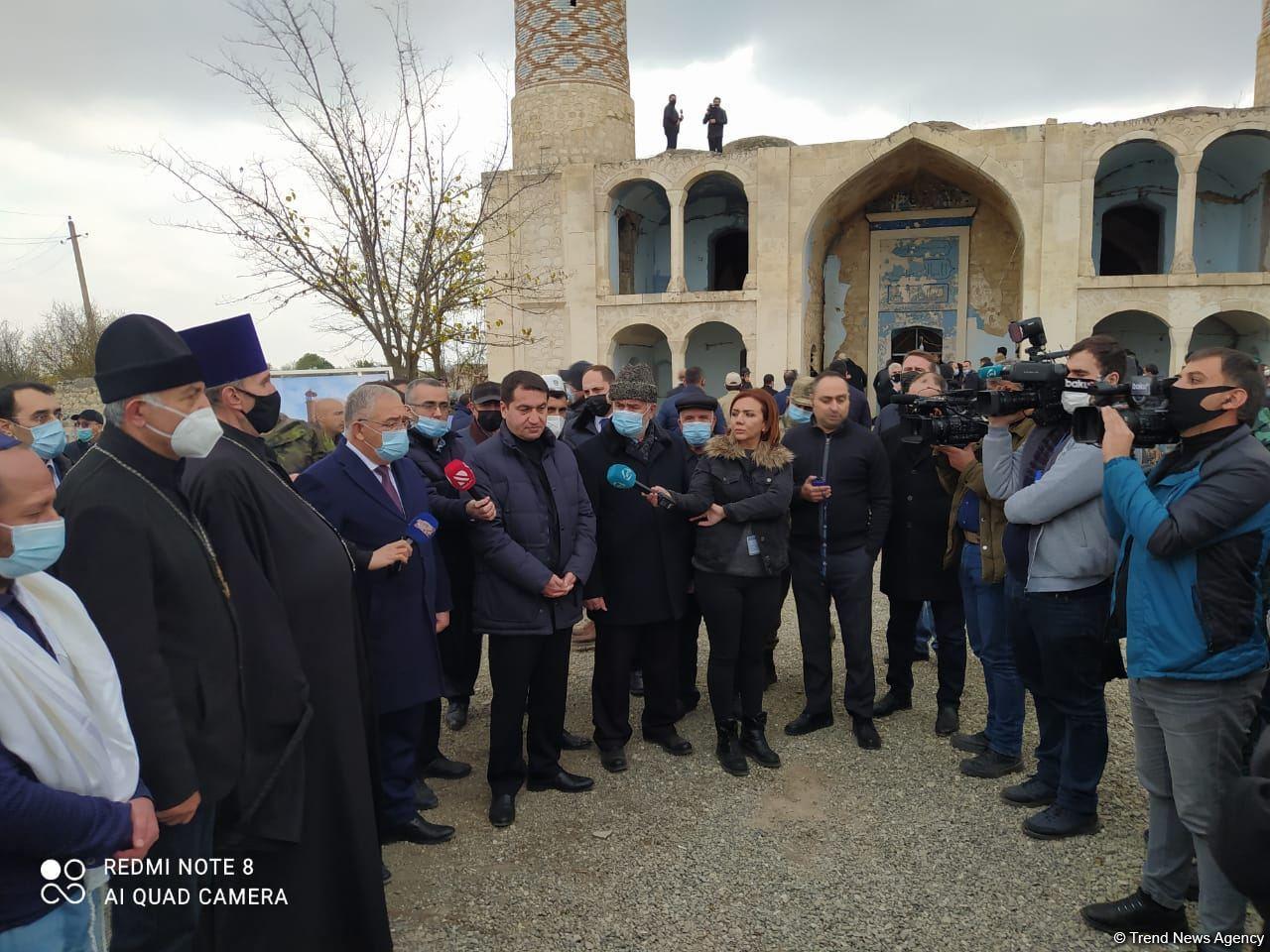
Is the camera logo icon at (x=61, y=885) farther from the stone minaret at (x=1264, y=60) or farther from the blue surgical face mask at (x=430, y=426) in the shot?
the stone minaret at (x=1264, y=60)

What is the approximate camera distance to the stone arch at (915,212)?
18.0 meters

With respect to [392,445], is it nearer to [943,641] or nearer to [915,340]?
[943,641]

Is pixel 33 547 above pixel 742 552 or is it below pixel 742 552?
above

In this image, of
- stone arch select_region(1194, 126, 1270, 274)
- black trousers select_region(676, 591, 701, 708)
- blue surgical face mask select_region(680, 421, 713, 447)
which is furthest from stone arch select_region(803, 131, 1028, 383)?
blue surgical face mask select_region(680, 421, 713, 447)

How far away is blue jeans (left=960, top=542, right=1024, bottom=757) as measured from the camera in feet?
13.5

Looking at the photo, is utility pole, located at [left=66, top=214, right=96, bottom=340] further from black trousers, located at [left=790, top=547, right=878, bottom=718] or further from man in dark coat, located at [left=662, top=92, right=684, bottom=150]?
black trousers, located at [left=790, top=547, right=878, bottom=718]

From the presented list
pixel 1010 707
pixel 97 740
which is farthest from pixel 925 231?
pixel 97 740

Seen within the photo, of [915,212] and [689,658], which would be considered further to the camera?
[915,212]

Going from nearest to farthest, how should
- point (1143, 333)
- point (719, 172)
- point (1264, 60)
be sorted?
point (1264, 60) < point (719, 172) < point (1143, 333)

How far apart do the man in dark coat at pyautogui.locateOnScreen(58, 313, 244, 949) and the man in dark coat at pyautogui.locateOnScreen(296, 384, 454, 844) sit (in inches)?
44.9

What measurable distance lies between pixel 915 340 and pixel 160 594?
69.5 ft

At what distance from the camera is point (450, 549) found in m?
4.68

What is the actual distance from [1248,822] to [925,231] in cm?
2138

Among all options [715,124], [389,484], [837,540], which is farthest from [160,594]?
[715,124]
